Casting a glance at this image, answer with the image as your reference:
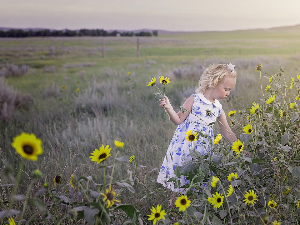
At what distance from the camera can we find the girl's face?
8.80ft

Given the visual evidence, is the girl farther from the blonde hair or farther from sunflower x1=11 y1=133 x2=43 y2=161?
sunflower x1=11 y1=133 x2=43 y2=161

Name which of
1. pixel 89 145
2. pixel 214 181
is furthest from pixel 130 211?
pixel 89 145

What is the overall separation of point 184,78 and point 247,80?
307 cm

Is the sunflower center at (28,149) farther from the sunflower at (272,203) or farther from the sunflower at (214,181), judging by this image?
the sunflower at (272,203)

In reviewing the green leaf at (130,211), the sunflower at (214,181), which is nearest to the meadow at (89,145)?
the green leaf at (130,211)

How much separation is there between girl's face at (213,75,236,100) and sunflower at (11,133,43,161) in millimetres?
2011

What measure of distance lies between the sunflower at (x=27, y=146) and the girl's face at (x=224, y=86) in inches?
79.2

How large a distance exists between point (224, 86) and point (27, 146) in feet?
6.80

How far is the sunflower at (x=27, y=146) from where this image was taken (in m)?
0.95

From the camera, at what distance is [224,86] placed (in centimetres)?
269

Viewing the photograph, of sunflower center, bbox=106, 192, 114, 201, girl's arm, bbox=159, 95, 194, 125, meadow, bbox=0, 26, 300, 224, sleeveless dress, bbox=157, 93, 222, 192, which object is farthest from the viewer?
sleeveless dress, bbox=157, 93, 222, 192

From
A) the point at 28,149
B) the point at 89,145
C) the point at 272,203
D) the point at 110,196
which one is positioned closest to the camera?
the point at 28,149

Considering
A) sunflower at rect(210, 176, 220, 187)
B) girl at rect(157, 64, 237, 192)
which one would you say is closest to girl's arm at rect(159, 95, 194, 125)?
girl at rect(157, 64, 237, 192)

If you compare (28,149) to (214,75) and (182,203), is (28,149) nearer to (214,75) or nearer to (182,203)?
(182,203)
